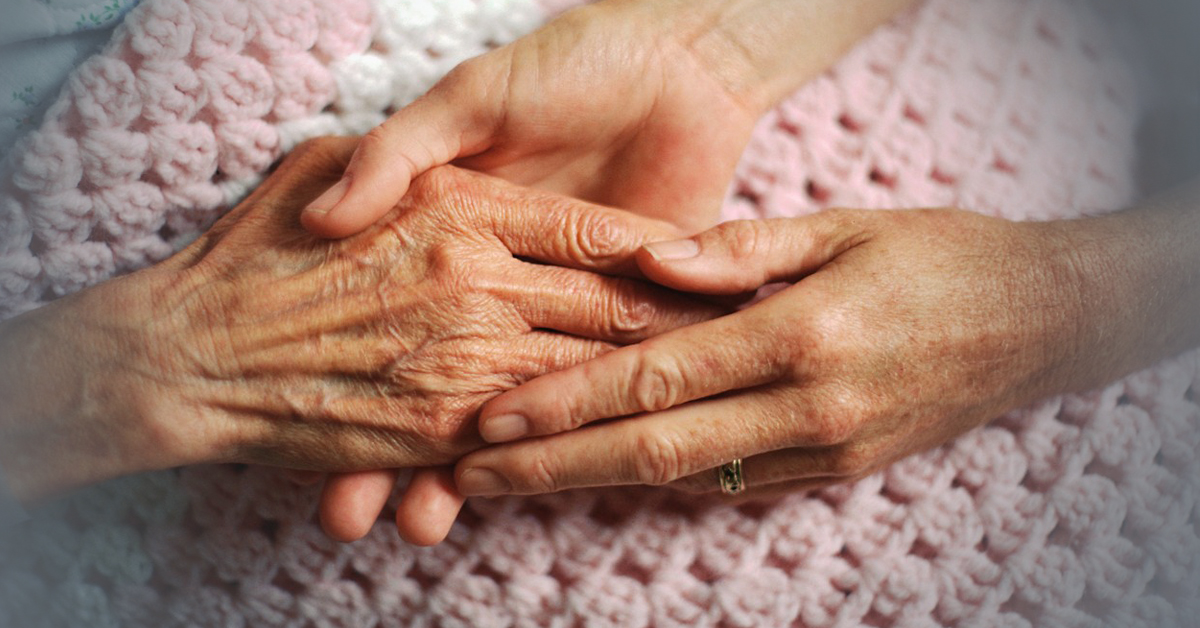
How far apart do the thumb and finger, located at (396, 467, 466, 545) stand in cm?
31

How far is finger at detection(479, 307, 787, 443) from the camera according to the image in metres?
0.84

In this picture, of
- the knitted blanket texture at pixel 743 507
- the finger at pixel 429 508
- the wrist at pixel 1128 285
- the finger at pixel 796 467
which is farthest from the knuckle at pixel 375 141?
the wrist at pixel 1128 285

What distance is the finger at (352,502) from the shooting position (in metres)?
0.92

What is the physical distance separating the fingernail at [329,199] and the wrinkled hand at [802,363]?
256 millimetres

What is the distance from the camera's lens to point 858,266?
86 centimetres

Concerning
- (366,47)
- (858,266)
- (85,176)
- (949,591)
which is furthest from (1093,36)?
(85,176)

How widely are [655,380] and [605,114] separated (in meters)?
0.32

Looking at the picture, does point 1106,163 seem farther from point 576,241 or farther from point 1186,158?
point 576,241

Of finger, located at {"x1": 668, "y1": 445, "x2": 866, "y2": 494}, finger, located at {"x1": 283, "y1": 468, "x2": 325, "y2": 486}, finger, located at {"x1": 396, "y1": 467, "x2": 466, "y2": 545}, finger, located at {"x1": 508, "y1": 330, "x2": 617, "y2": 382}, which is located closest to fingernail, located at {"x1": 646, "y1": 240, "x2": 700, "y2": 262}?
finger, located at {"x1": 508, "y1": 330, "x2": 617, "y2": 382}

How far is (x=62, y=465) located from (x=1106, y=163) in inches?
48.7

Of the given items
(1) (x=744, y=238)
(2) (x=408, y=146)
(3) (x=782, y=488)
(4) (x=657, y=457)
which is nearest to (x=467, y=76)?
(2) (x=408, y=146)

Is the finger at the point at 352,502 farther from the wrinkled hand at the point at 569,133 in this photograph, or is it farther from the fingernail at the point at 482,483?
the fingernail at the point at 482,483

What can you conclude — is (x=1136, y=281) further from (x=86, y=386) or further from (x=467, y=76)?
(x=86, y=386)

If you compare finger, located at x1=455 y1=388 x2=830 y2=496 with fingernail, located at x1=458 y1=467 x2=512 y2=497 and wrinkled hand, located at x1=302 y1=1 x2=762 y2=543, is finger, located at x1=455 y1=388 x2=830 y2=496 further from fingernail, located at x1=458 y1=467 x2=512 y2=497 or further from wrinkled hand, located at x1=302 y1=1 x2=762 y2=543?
wrinkled hand, located at x1=302 y1=1 x2=762 y2=543
